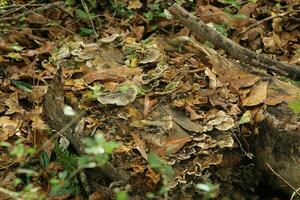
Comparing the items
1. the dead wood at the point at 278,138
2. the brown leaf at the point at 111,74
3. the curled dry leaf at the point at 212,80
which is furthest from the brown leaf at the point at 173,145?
the brown leaf at the point at 111,74

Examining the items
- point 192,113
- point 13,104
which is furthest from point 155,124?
point 13,104

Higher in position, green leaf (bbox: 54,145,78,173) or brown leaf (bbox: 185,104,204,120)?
brown leaf (bbox: 185,104,204,120)

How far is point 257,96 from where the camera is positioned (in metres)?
3.69

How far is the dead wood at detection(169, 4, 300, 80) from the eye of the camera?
13.0ft

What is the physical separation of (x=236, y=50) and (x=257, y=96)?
0.69m

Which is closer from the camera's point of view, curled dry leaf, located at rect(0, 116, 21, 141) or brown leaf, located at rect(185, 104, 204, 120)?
brown leaf, located at rect(185, 104, 204, 120)

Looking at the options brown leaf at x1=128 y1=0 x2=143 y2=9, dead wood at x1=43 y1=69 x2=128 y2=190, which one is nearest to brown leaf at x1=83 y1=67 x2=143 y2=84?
dead wood at x1=43 y1=69 x2=128 y2=190

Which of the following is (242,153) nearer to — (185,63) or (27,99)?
(185,63)

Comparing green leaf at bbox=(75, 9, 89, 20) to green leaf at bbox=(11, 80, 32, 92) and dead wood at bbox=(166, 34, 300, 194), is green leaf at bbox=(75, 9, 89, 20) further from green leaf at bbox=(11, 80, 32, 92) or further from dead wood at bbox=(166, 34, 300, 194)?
dead wood at bbox=(166, 34, 300, 194)

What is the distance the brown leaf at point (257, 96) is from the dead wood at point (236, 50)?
0.28 m

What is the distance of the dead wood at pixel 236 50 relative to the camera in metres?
3.95

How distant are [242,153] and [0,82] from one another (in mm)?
2386

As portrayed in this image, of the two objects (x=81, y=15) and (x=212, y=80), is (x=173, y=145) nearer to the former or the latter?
(x=212, y=80)

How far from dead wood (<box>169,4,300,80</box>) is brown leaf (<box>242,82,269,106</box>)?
278 mm
